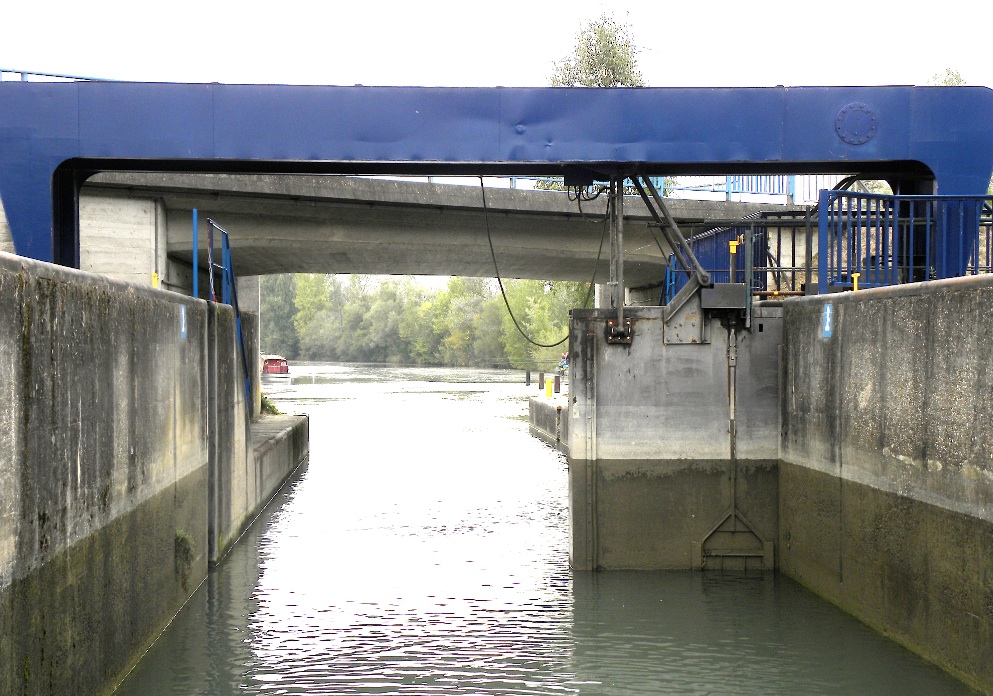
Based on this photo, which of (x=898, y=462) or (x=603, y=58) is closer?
(x=898, y=462)

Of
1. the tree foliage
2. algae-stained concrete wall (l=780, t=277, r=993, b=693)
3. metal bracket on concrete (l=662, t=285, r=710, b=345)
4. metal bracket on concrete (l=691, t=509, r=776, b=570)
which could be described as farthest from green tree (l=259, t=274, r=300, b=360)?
algae-stained concrete wall (l=780, t=277, r=993, b=693)

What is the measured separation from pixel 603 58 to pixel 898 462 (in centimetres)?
3664

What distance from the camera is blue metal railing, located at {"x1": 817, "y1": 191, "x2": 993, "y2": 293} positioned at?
11.1 m

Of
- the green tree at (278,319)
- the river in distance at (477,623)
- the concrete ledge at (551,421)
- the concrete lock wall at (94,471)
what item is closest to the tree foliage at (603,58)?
the concrete ledge at (551,421)

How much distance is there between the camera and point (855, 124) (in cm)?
1151

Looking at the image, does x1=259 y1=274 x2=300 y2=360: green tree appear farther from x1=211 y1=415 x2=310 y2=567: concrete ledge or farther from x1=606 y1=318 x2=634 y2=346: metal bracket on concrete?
x1=606 y1=318 x2=634 y2=346: metal bracket on concrete

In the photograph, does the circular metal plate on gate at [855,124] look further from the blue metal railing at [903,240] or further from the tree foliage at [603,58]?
the tree foliage at [603,58]

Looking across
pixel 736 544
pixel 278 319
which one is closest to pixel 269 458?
pixel 736 544

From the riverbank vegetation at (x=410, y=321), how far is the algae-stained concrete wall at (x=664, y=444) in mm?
55657

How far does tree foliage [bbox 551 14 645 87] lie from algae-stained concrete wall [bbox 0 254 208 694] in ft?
115

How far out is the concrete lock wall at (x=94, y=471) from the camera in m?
5.62

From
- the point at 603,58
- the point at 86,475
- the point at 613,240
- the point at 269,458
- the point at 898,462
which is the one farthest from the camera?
the point at 603,58

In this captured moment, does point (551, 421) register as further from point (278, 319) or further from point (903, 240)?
point (278, 319)

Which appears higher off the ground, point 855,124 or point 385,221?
point 385,221
